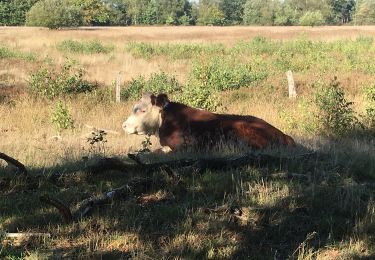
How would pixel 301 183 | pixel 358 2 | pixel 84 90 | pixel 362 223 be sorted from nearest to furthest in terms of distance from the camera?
pixel 362 223 < pixel 301 183 < pixel 84 90 < pixel 358 2


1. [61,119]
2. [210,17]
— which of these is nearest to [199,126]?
[61,119]

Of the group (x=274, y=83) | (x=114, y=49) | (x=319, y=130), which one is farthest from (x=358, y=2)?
(x=319, y=130)

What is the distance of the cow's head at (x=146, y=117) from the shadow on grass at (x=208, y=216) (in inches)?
150

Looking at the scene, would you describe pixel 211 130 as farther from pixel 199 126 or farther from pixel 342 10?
pixel 342 10

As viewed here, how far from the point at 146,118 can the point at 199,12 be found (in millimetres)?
123716

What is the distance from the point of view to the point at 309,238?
3.76 metres

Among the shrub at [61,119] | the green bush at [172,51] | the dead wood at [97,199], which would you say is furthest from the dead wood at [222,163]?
the green bush at [172,51]

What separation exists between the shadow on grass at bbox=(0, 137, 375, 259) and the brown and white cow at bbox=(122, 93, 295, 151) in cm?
221

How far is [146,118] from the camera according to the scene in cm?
920

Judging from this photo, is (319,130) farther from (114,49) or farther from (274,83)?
(114,49)

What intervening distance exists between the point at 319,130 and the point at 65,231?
8087 millimetres

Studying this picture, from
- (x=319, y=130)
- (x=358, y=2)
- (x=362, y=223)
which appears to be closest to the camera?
(x=362, y=223)

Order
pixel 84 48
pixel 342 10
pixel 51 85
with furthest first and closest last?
1. pixel 342 10
2. pixel 84 48
3. pixel 51 85

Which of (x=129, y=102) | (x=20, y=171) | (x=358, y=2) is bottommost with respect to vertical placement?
(x=129, y=102)
